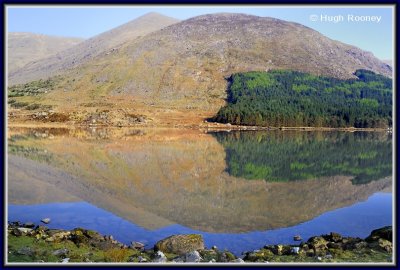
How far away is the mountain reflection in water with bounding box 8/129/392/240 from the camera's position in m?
19.7

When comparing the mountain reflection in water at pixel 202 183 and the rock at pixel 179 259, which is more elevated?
the rock at pixel 179 259

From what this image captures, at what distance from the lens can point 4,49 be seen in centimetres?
955

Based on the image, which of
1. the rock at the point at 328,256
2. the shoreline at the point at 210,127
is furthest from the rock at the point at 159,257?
the shoreline at the point at 210,127

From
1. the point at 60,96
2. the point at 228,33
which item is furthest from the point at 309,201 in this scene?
the point at 228,33

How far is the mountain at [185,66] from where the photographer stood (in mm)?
127388

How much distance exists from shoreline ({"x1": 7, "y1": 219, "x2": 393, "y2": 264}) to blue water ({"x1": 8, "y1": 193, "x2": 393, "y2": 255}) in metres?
0.87

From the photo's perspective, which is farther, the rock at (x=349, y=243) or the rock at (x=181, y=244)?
the rock at (x=349, y=243)

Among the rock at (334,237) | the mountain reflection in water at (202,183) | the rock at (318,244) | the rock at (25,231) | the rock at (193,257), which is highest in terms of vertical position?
the rock at (193,257)

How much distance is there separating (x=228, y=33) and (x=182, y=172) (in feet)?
529

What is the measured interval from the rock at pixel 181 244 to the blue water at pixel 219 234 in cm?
74

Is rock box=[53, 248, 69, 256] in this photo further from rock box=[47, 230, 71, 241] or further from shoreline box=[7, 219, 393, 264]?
rock box=[47, 230, 71, 241]

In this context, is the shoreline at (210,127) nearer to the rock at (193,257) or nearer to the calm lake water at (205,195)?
the calm lake water at (205,195)

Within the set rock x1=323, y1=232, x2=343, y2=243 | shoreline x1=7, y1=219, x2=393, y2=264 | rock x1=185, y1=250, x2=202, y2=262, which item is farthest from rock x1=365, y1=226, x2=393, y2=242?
rock x1=185, y1=250, x2=202, y2=262

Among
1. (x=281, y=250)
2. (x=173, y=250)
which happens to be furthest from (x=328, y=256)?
(x=173, y=250)
